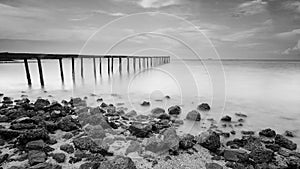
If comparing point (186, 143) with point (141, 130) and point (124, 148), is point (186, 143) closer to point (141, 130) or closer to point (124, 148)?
point (141, 130)

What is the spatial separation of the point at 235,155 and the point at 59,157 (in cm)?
316

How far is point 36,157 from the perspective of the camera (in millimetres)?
2859

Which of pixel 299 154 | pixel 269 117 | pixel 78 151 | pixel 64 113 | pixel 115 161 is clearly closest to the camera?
pixel 115 161

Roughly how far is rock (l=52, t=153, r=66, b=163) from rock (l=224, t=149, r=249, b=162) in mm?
2896

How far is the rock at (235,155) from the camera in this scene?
3160 mm

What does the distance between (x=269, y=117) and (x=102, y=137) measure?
5.80m

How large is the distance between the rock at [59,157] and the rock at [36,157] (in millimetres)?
147

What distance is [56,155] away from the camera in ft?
9.85

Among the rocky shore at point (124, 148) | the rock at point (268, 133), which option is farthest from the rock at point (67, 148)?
the rock at point (268, 133)

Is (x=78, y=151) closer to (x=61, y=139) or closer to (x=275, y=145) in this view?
(x=61, y=139)

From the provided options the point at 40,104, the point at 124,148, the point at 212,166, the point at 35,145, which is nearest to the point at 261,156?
the point at 212,166

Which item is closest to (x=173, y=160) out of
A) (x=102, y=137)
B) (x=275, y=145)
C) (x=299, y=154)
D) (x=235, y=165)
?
(x=235, y=165)

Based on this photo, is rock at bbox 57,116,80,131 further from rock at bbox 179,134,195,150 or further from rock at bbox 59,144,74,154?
rock at bbox 179,134,195,150

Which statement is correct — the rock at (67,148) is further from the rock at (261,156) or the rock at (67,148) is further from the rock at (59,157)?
the rock at (261,156)
